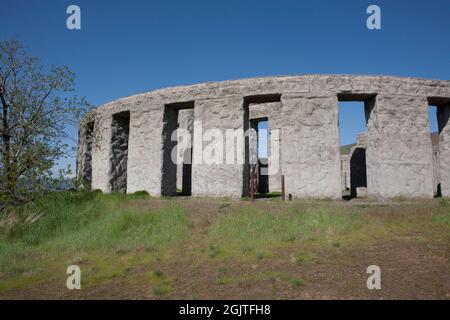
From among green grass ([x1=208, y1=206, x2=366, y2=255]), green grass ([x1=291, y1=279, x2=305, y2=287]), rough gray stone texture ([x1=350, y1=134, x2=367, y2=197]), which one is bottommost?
green grass ([x1=291, y1=279, x2=305, y2=287])

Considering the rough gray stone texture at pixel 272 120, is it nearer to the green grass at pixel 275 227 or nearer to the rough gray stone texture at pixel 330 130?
the rough gray stone texture at pixel 330 130

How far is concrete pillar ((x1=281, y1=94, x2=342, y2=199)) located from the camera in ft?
29.2

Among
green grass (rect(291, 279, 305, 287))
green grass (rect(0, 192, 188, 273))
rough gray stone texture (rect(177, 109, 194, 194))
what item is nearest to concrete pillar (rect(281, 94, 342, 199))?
green grass (rect(0, 192, 188, 273))

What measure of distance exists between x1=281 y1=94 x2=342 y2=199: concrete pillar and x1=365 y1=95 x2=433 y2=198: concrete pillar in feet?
4.20

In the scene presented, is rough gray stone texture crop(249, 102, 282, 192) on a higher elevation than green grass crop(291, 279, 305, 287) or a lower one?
higher

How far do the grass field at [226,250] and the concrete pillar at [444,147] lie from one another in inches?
115

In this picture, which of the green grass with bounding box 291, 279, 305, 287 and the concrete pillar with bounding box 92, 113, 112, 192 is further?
the concrete pillar with bounding box 92, 113, 112, 192

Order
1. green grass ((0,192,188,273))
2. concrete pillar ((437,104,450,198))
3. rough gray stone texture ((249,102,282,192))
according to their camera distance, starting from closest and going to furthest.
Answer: green grass ((0,192,188,273)) → concrete pillar ((437,104,450,198)) → rough gray stone texture ((249,102,282,192))

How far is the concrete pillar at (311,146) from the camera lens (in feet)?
29.2

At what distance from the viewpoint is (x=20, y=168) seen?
7422 millimetres

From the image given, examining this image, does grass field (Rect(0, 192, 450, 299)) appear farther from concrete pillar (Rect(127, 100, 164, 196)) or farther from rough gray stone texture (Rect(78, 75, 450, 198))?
concrete pillar (Rect(127, 100, 164, 196))

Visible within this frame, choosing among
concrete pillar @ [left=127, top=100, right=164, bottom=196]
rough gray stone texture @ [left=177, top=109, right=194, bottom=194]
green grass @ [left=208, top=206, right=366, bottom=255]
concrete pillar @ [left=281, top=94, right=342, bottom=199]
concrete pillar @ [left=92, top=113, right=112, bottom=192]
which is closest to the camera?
green grass @ [left=208, top=206, right=366, bottom=255]

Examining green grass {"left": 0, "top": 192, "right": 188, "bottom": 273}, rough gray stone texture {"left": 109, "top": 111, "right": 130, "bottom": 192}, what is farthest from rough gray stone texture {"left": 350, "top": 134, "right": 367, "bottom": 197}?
rough gray stone texture {"left": 109, "top": 111, "right": 130, "bottom": 192}
